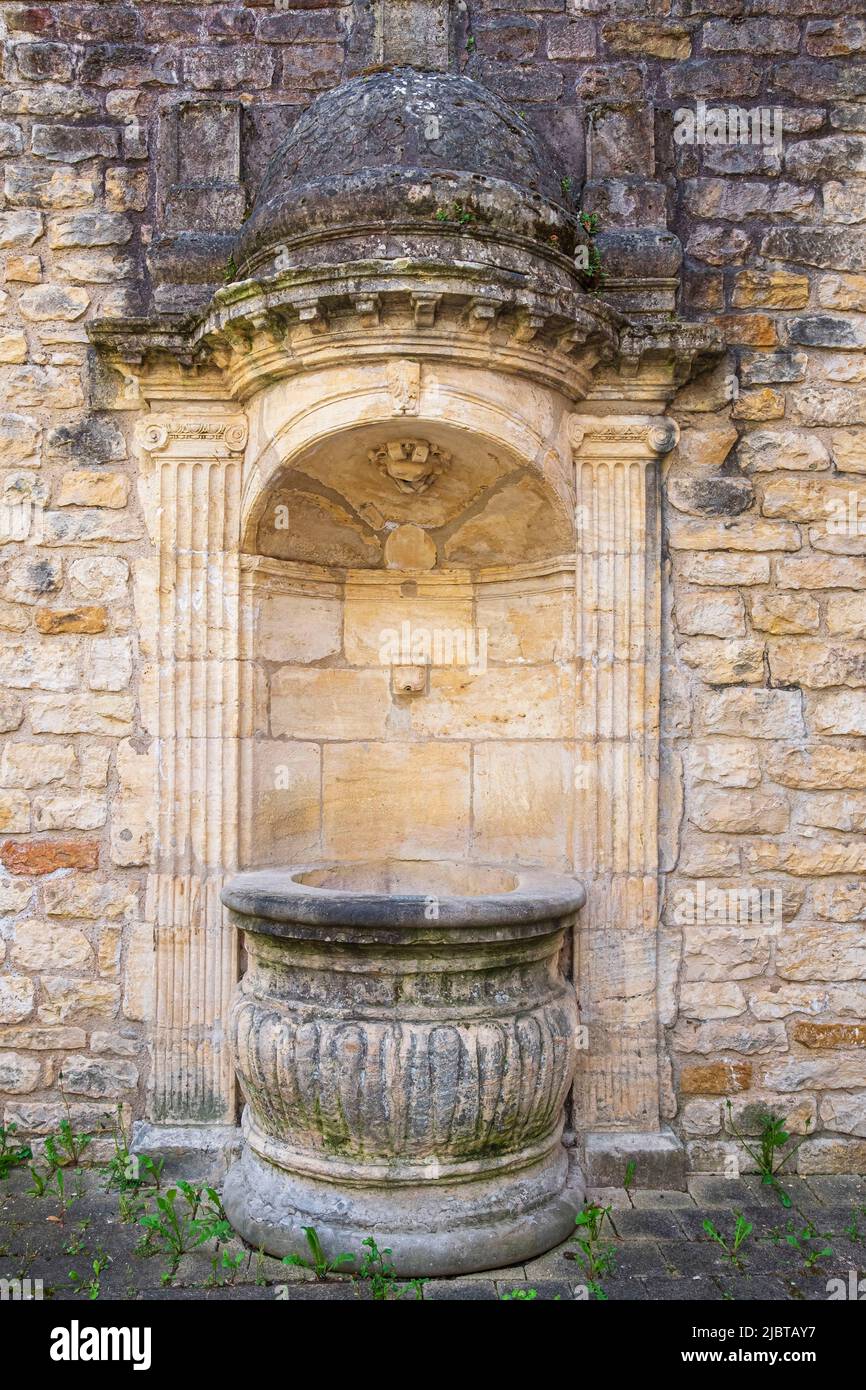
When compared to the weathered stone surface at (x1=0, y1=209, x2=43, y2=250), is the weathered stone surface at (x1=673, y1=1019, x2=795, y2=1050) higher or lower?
lower

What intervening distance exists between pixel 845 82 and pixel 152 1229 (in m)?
4.60

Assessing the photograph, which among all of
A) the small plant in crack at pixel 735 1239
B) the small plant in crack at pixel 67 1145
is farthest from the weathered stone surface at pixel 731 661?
the small plant in crack at pixel 67 1145

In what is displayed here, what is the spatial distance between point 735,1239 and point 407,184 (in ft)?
11.2

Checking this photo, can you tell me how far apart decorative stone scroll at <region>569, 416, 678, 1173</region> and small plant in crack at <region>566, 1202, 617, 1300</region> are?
0.34 metres

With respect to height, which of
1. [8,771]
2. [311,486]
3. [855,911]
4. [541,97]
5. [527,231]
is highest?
[541,97]

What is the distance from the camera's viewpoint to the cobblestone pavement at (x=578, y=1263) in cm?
260

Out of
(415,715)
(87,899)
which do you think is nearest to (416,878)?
(415,715)

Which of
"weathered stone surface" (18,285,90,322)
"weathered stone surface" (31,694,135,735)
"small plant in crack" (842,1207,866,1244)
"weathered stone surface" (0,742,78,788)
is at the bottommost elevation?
"small plant in crack" (842,1207,866,1244)

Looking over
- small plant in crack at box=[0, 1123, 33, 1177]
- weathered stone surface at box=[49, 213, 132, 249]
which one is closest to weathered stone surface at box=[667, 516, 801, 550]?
weathered stone surface at box=[49, 213, 132, 249]

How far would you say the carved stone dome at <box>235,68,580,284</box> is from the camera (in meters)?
3.00

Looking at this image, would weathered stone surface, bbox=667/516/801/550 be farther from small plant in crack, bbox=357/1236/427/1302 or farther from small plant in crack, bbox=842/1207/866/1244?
small plant in crack, bbox=357/1236/427/1302

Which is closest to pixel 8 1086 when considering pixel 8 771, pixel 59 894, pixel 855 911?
pixel 59 894

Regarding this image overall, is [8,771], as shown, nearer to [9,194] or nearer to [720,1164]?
[9,194]

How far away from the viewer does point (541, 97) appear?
139 inches
